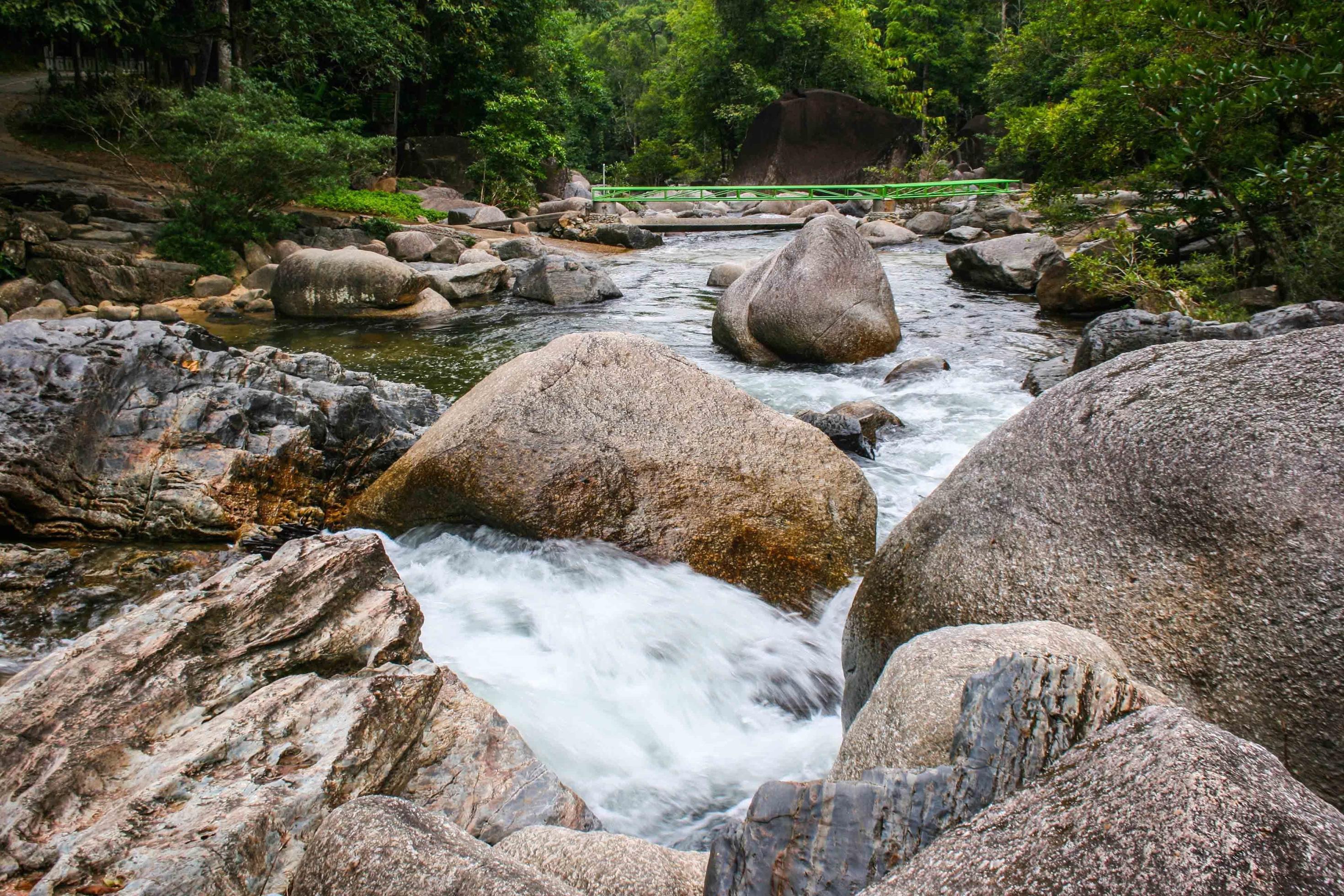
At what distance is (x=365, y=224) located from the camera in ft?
59.1

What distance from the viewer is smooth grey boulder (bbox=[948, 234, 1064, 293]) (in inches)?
521

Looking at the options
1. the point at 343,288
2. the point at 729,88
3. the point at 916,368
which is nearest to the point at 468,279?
the point at 343,288

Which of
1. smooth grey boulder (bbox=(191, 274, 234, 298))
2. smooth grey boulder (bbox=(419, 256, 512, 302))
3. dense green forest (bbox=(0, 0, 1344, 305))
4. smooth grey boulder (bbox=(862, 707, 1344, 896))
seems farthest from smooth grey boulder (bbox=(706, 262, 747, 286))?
smooth grey boulder (bbox=(862, 707, 1344, 896))

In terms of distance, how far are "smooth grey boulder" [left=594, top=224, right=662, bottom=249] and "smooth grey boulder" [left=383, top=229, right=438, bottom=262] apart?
616 cm

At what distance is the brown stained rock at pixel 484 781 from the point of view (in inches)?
95.4

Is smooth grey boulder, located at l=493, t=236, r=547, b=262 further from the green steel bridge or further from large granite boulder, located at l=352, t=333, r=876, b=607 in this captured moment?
large granite boulder, located at l=352, t=333, r=876, b=607

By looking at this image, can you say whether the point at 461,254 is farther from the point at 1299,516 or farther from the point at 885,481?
the point at 1299,516

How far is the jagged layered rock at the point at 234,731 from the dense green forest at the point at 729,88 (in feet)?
23.9

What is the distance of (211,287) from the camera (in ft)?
43.4

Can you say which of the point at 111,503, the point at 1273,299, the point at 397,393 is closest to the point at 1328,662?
the point at 111,503

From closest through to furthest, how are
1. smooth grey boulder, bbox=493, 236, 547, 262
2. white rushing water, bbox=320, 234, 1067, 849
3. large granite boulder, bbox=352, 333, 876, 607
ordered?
white rushing water, bbox=320, 234, 1067, 849 < large granite boulder, bbox=352, 333, 876, 607 < smooth grey boulder, bbox=493, 236, 547, 262

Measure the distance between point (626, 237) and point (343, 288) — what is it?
435 inches

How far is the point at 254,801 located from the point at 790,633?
2494 millimetres

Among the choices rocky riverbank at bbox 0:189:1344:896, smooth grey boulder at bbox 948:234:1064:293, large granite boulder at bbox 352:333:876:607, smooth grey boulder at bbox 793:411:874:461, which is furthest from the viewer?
smooth grey boulder at bbox 948:234:1064:293
